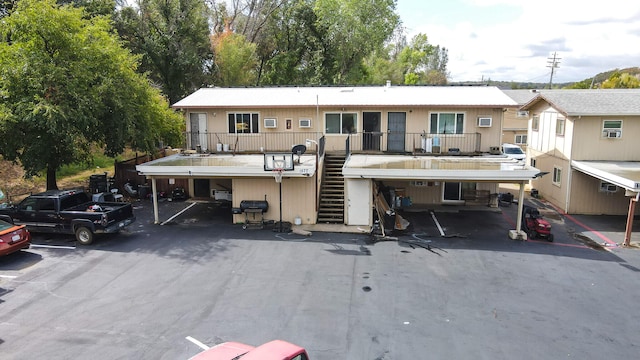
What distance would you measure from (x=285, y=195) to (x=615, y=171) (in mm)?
13469

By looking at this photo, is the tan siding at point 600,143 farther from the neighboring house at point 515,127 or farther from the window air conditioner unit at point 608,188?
the neighboring house at point 515,127

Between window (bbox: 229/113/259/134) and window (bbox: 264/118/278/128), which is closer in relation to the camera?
window (bbox: 264/118/278/128)

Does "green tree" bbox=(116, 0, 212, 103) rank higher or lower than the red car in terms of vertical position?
higher

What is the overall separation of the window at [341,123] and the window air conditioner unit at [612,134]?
11408mm

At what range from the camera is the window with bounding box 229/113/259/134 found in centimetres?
2189

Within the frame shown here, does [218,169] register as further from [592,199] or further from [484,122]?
[592,199]

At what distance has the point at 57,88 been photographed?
1733cm

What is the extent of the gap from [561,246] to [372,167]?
24.1 feet

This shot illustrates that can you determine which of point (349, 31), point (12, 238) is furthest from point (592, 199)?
point (349, 31)

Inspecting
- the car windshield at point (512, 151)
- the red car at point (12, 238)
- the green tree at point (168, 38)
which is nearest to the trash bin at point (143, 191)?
the red car at point (12, 238)

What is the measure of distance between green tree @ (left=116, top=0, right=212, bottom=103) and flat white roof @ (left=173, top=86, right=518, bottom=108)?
45.3 ft

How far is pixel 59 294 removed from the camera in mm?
11680

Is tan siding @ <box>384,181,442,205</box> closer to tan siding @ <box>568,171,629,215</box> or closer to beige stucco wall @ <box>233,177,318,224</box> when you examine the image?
beige stucco wall @ <box>233,177,318,224</box>

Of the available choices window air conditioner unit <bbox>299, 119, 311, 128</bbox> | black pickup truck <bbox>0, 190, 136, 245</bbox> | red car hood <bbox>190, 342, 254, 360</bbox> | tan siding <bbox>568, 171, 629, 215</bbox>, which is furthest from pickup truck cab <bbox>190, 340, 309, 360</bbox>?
tan siding <bbox>568, 171, 629, 215</bbox>
